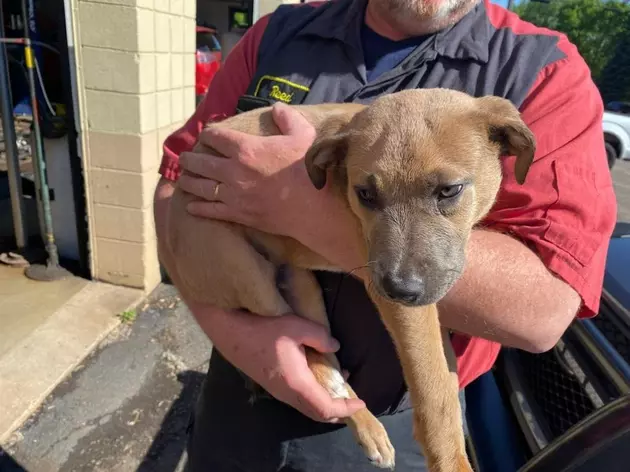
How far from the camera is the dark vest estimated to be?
5.98 ft

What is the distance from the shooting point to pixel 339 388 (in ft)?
6.03

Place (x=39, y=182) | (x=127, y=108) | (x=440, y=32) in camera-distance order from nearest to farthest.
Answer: (x=440, y=32)
(x=127, y=108)
(x=39, y=182)

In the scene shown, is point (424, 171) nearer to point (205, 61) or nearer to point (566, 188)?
point (566, 188)

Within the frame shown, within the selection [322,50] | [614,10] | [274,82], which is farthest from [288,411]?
[614,10]

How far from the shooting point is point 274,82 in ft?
6.46

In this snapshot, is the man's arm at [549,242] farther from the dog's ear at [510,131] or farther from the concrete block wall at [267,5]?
the concrete block wall at [267,5]

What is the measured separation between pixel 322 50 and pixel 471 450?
1.72 meters

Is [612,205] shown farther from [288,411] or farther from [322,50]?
[288,411]

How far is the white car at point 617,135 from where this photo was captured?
1223 centimetres

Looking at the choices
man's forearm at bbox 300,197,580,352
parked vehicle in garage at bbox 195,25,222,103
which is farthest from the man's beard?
parked vehicle in garage at bbox 195,25,222,103

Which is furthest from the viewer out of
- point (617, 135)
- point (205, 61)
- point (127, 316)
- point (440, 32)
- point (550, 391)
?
point (617, 135)

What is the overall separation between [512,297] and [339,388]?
63 cm

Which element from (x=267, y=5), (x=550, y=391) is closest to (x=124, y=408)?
(x=550, y=391)

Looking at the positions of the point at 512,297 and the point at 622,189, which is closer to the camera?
the point at 512,297
